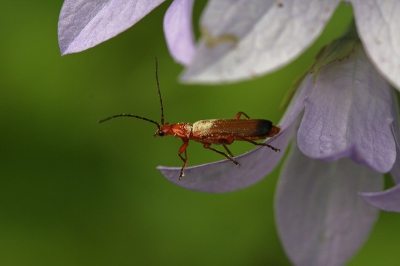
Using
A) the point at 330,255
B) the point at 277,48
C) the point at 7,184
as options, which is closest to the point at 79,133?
the point at 7,184

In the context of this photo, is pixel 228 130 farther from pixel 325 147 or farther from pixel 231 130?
pixel 325 147

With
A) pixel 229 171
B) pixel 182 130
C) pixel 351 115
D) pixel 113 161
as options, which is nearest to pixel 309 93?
pixel 351 115

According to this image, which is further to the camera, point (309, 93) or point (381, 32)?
point (309, 93)

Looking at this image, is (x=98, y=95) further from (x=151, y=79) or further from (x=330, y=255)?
(x=330, y=255)

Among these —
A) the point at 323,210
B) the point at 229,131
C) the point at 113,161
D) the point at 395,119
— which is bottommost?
the point at 113,161

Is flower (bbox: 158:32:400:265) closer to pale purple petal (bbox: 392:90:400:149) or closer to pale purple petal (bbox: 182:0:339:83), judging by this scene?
pale purple petal (bbox: 392:90:400:149)

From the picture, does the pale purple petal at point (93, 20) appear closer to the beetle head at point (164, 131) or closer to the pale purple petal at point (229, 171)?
the pale purple petal at point (229, 171)

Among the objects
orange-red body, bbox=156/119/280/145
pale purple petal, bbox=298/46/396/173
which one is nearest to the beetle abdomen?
orange-red body, bbox=156/119/280/145
